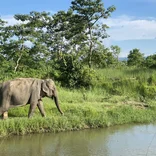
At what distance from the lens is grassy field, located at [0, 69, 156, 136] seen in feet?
37.8

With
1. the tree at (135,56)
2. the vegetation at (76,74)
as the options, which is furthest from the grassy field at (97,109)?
the tree at (135,56)

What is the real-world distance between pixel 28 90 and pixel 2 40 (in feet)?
35.8

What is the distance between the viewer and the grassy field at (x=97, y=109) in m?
11.5

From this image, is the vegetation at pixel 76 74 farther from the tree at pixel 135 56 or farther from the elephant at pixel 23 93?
the tree at pixel 135 56

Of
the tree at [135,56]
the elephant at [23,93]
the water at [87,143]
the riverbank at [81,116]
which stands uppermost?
the tree at [135,56]

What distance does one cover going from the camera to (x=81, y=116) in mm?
13039

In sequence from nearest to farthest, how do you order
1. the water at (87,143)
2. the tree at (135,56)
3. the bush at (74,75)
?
the water at (87,143) → the bush at (74,75) → the tree at (135,56)

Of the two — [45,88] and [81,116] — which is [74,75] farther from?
[81,116]

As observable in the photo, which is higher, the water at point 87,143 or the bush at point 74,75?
the bush at point 74,75

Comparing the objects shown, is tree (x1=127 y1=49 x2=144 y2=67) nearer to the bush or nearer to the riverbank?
the bush

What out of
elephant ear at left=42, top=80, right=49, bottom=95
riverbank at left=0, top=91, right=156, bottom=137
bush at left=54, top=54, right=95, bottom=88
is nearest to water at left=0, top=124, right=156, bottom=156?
riverbank at left=0, top=91, right=156, bottom=137

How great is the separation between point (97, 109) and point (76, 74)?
22.7 feet

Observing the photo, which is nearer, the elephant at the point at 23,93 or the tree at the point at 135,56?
the elephant at the point at 23,93

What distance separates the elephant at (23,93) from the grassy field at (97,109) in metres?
0.47
